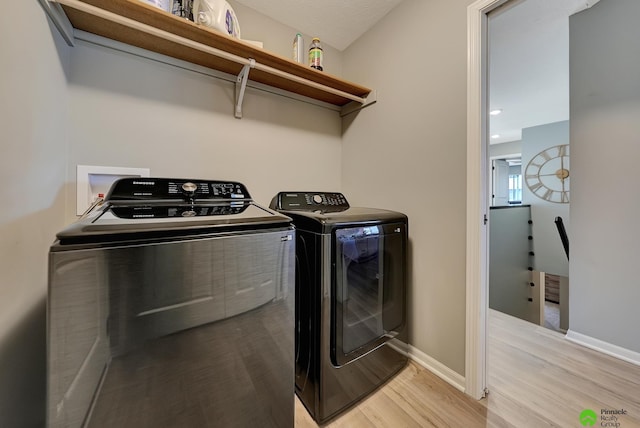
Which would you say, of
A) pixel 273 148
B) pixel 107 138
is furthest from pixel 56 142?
pixel 273 148

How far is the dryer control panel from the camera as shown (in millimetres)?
1584

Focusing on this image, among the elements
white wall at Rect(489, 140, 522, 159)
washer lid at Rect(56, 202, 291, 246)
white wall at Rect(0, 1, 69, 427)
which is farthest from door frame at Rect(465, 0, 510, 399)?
white wall at Rect(489, 140, 522, 159)

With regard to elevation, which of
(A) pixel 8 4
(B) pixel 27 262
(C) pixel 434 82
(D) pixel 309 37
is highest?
(D) pixel 309 37

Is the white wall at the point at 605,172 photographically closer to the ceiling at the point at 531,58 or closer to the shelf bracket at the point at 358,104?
the ceiling at the point at 531,58

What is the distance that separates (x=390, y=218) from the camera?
55.2 inches

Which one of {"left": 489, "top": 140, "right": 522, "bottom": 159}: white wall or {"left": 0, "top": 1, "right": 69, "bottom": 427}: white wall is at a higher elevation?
{"left": 489, "top": 140, "right": 522, "bottom": 159}: white wall

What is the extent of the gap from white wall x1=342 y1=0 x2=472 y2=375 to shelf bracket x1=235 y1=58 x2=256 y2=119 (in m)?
0.95

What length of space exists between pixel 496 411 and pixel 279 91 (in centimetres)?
235

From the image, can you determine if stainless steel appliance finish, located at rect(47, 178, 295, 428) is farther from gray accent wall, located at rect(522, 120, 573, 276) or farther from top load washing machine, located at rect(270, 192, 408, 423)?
gray accent wall, located at rect(522, 120, 573, 276)

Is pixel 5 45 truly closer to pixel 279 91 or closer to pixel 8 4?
pixel 8 4

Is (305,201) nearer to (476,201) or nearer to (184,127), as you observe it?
(184,127)

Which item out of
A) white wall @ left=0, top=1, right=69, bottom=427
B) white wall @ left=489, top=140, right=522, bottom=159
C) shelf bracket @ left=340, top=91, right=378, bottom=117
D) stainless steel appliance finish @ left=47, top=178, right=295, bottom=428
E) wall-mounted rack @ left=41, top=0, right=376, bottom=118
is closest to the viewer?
stainless steel appliance finish @ left=47, top=178, right=295, bottom=428

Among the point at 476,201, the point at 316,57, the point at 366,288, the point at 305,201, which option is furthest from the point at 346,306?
the point at 316,57

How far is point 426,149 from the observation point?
1496 millimetres
